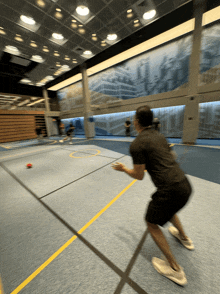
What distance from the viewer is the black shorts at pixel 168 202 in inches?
40.7

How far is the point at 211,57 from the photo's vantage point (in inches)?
280

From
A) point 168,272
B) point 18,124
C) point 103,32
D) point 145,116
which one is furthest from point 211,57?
point 18,124

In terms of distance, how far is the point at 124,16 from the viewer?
615 centimetres

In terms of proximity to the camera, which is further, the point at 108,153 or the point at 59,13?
the point at 108,153

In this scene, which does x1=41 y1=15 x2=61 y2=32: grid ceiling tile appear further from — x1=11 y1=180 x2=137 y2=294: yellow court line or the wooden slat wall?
the wooden slat wall

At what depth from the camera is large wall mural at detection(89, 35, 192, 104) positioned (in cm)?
865

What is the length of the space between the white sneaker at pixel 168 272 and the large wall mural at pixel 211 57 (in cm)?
894

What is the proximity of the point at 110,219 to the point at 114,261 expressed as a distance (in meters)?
0.62

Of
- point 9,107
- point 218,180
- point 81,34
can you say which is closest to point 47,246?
point 218,180

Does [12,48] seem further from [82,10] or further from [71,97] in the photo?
[71,97]

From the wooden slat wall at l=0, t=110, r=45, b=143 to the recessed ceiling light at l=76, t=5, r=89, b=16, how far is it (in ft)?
41.1

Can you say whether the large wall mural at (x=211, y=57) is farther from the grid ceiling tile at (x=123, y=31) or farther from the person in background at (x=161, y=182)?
the person in background at (x=161, y=182)

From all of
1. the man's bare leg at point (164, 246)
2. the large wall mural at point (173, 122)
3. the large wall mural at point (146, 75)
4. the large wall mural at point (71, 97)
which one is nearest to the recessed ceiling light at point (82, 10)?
the large wall mural at point (146, 75)

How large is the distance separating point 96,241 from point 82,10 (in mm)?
8977
